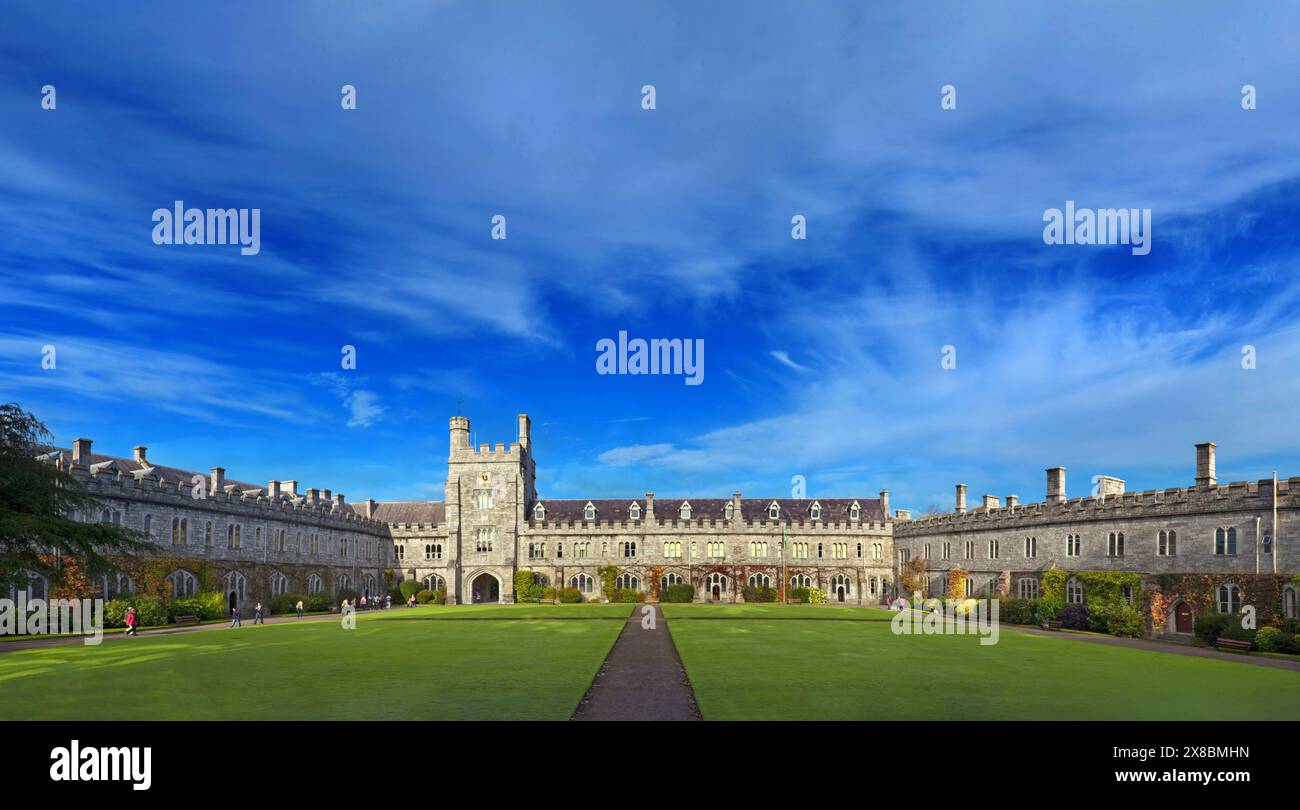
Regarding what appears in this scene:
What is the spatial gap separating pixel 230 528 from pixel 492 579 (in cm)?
2722

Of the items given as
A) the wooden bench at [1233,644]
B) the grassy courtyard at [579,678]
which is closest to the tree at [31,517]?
the grassy courtyard at [579,678]

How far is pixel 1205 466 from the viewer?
38938mm

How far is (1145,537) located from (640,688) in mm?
33734

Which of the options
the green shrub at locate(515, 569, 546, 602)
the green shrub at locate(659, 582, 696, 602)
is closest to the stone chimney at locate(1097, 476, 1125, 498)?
the green shrub at locate(659, 582, 696, 602)

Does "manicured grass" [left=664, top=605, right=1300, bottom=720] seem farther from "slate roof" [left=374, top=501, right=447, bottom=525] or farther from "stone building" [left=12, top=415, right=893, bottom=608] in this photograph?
"slate roof" [left=374, top=501, right=447, bottom=525]

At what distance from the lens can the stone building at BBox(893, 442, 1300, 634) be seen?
1389 inches

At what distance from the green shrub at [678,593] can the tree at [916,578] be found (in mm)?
16831

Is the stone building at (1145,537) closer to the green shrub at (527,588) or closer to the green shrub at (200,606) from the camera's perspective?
the green shrub at (527,588)

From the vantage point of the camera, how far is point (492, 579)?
74.0 m

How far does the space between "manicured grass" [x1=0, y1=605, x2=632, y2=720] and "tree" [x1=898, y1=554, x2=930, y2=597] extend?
38.0 meters

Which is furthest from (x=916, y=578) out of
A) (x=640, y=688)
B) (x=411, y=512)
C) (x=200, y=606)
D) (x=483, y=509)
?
(x=640, y=688)

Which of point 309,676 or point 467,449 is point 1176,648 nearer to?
point 309,676
